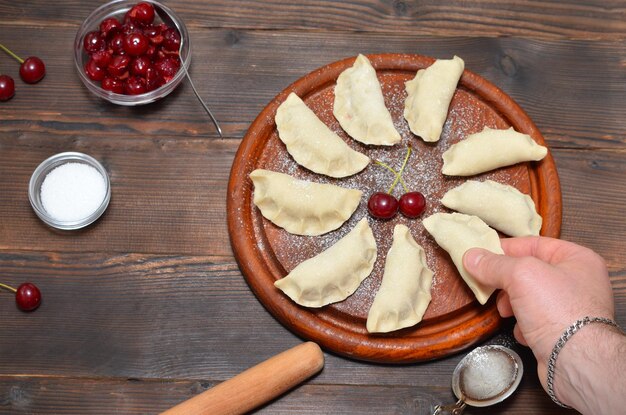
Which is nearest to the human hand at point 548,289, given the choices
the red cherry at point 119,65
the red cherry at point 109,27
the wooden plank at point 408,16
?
the wooden plank at point 408,16

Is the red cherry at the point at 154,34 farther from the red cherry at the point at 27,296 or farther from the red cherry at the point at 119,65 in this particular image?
the red cherry at the point at 27,296

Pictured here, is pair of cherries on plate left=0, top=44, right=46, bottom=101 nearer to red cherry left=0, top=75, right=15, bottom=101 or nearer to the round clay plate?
red cherry left=0, top=75, right=15, bottom=101

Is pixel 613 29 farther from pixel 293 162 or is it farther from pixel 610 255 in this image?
pixel 293 162

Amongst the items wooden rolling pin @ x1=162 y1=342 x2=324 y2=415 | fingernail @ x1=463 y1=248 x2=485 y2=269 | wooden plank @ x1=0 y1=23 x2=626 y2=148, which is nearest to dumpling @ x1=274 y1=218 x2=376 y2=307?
wooden rolling pin @ x1=162 y1=342 x2=324 y2=415

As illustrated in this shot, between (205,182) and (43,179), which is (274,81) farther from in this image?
(43,179)

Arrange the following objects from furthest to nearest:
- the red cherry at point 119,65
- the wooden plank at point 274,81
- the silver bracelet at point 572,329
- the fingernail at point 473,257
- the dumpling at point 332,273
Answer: the wooden plank at point 274,81
the red cherry at point 119,65
the dumpling at point 332,273
the fingernail at point 473,257
the silver bracelet at point 572,329

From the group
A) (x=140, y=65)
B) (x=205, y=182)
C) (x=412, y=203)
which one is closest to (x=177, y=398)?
(x=205, y=182)
